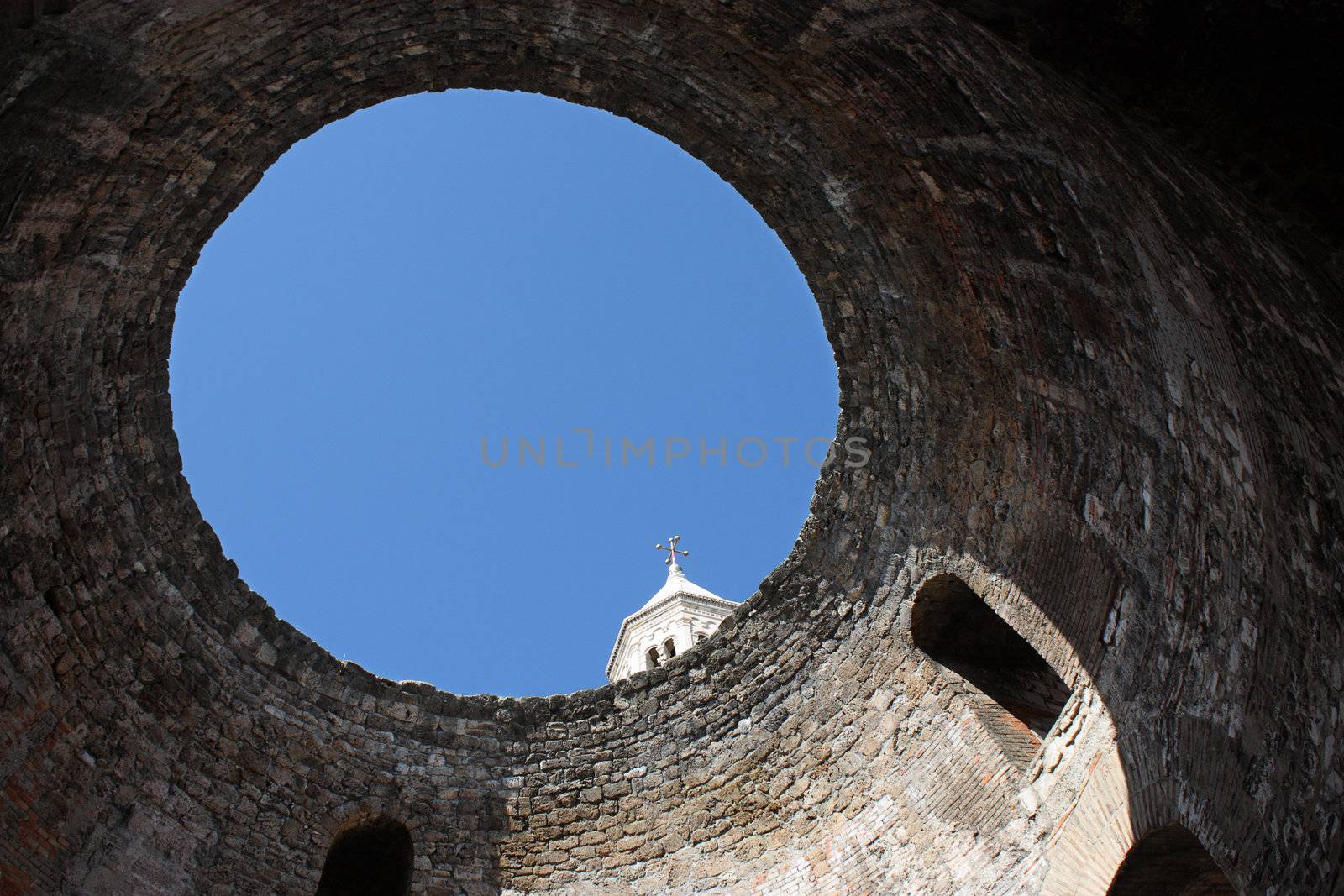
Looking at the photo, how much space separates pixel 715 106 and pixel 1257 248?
10.1ft

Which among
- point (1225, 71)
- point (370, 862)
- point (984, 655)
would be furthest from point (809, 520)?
point (1225, 71)

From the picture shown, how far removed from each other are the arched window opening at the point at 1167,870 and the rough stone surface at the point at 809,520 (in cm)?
13

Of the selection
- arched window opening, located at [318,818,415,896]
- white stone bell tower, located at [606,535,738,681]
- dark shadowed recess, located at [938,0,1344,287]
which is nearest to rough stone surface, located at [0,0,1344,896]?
arched window opening, located at [318,818,415,896]

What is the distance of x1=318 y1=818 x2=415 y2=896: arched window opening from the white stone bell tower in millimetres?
11595

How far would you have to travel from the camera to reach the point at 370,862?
27.6 ft

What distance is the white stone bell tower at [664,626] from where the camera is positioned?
804 inches

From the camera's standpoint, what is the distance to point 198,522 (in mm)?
7781

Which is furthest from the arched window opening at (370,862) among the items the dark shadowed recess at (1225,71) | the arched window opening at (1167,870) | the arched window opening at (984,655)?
the dark shadowed recess at (1225,71)

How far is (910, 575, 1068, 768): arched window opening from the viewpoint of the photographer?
7.67m

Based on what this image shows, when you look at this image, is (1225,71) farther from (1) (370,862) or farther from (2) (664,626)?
(2) (664,626)

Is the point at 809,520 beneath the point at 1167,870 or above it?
above

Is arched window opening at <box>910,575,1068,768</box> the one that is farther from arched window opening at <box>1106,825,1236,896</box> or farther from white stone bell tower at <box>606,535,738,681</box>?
white stone bell tower at <box>606,535,738,681</box>

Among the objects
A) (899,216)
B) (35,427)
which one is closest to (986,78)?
(899,216)

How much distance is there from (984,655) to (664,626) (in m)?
13.0
